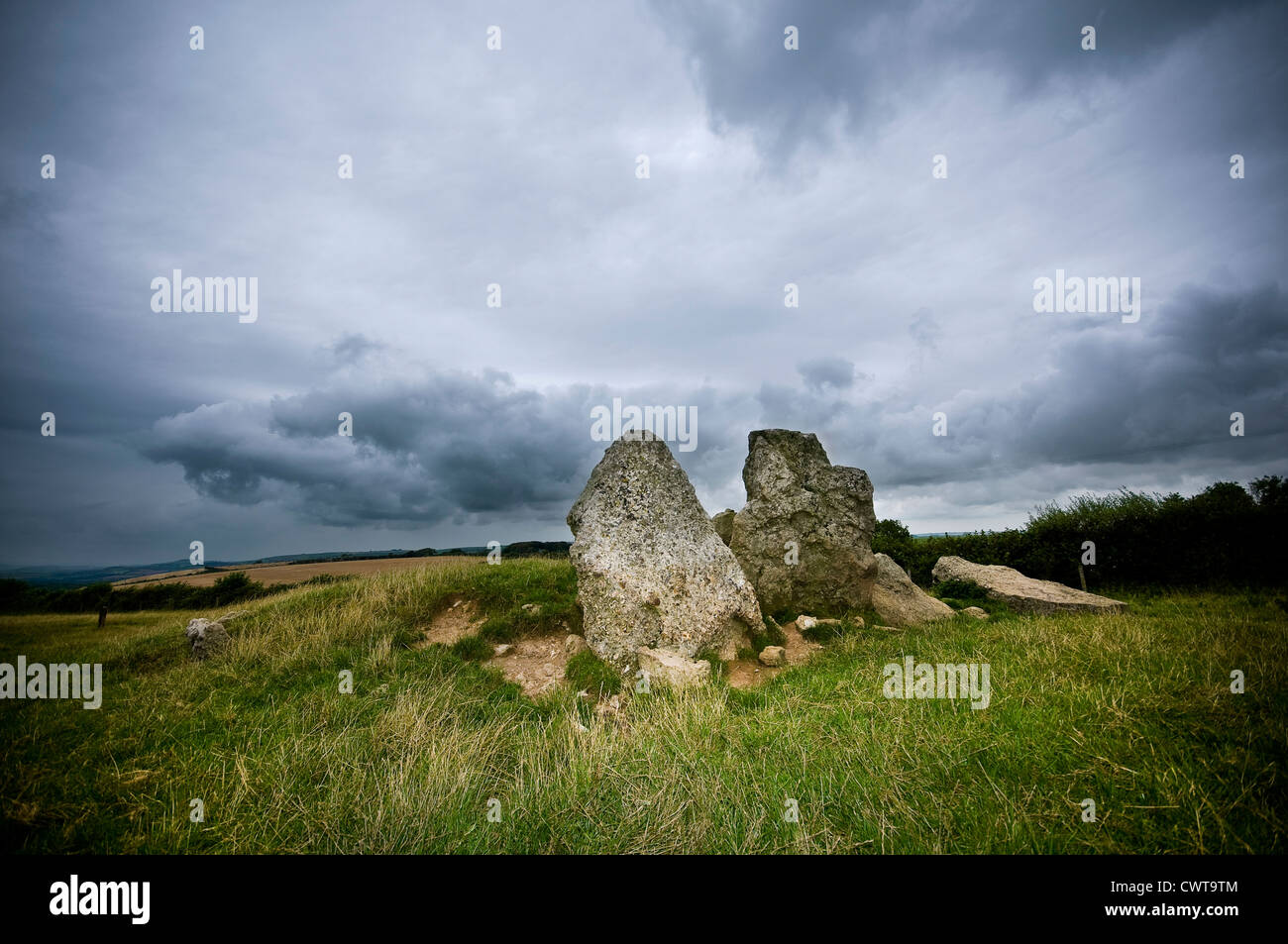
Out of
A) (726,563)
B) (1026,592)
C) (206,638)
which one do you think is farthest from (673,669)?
(1026,592)

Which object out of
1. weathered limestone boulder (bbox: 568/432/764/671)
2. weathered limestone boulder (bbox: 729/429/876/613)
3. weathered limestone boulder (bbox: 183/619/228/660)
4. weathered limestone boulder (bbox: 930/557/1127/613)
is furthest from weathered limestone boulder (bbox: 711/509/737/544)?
weathered limestone boulder (bbox: 183/619/228/660)

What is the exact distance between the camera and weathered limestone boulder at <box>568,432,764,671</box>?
9.59 m

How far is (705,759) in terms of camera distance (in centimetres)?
504

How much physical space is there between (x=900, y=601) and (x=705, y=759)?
9.83 metres

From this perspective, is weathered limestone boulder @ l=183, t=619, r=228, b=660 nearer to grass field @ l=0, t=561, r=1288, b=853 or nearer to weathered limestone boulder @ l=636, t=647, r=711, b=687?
grass field @ l=0, t=561, r=1288, b=853

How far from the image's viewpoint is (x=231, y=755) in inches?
227

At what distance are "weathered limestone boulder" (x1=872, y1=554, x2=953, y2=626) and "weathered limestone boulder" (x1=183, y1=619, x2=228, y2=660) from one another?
15.0m

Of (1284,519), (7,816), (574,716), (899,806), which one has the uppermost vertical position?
(1284,519)

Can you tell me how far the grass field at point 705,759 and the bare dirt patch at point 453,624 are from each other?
6.89 ft

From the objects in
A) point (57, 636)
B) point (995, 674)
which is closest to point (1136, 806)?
point (995, 674)

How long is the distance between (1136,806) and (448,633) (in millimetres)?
11196

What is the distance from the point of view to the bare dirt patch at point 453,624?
10.9 meters

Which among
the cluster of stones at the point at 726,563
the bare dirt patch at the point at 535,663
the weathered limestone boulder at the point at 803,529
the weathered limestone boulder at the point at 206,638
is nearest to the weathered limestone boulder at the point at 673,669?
the cluster of stones at the point at 726,563
